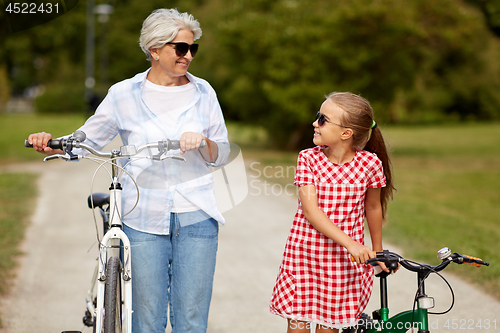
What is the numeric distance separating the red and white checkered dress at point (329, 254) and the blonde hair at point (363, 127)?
11cm

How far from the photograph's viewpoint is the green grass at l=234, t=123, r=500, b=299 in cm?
673

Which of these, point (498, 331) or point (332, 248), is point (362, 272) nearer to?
point (332, 248)

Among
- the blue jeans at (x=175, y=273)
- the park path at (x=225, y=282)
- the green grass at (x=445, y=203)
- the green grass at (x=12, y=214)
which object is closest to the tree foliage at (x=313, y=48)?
the green grass at (x=445, y=203)

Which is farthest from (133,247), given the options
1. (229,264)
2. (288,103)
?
(288,103)

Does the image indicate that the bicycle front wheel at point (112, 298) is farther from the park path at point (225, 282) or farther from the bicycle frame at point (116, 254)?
the park path at point (225, 282)

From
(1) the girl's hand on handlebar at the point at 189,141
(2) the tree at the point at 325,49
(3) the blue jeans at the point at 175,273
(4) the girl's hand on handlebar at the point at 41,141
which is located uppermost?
(2) the tree at the point at 325,49

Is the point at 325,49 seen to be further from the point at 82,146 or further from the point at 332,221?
the point at 82,146

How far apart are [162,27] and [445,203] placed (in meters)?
10.4

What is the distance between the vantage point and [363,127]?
2736 millimetres

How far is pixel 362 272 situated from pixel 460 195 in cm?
1126

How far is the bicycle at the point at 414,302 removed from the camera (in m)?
2.37

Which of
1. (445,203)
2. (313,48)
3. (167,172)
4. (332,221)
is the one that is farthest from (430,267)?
(313,48)

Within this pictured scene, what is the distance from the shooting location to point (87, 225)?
795cm

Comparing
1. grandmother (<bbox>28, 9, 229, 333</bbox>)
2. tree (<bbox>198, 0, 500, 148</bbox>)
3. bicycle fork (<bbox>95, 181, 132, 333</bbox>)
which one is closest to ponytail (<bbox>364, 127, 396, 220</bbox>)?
grandmother (<bbox>28, 9, 229, 333</bbox>)
